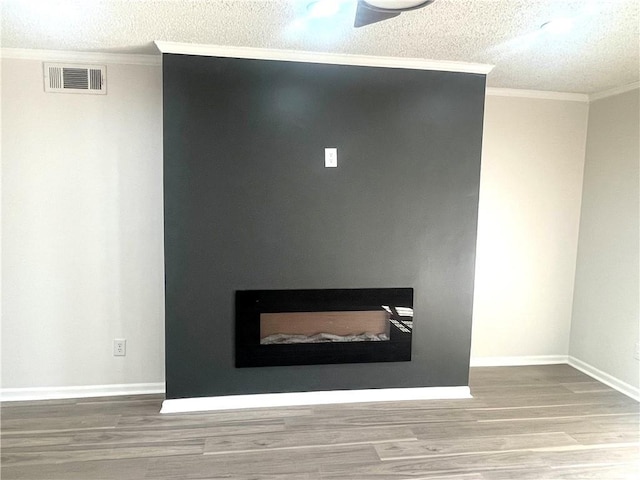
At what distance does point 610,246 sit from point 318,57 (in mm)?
2730

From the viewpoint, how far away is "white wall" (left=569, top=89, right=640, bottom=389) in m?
3.27

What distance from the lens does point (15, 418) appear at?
2746 mm

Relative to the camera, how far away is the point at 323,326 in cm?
300

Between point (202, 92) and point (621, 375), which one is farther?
point (621, 375)

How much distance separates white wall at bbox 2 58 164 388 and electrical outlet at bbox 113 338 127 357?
4 cm

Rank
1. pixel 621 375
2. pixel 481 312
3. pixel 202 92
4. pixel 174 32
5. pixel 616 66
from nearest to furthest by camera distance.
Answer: pixel 174 32, pixel 202 92, pixel 616 66, pixel 621 375, pixel 481 312

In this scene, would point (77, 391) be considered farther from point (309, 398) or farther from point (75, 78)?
point (75, 78)

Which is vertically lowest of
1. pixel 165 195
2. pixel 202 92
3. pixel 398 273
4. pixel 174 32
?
pixel 398 273

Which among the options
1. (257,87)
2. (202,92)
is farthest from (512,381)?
(202,92)

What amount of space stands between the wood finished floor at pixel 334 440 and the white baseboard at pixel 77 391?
73 millimetres

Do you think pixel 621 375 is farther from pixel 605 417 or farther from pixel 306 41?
pixel 306 41

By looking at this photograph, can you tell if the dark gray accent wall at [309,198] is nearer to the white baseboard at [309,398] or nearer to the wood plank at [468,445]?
the white baseboard at [309,398]

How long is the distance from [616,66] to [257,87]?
239 cm

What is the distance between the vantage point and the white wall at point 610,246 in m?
3.27
